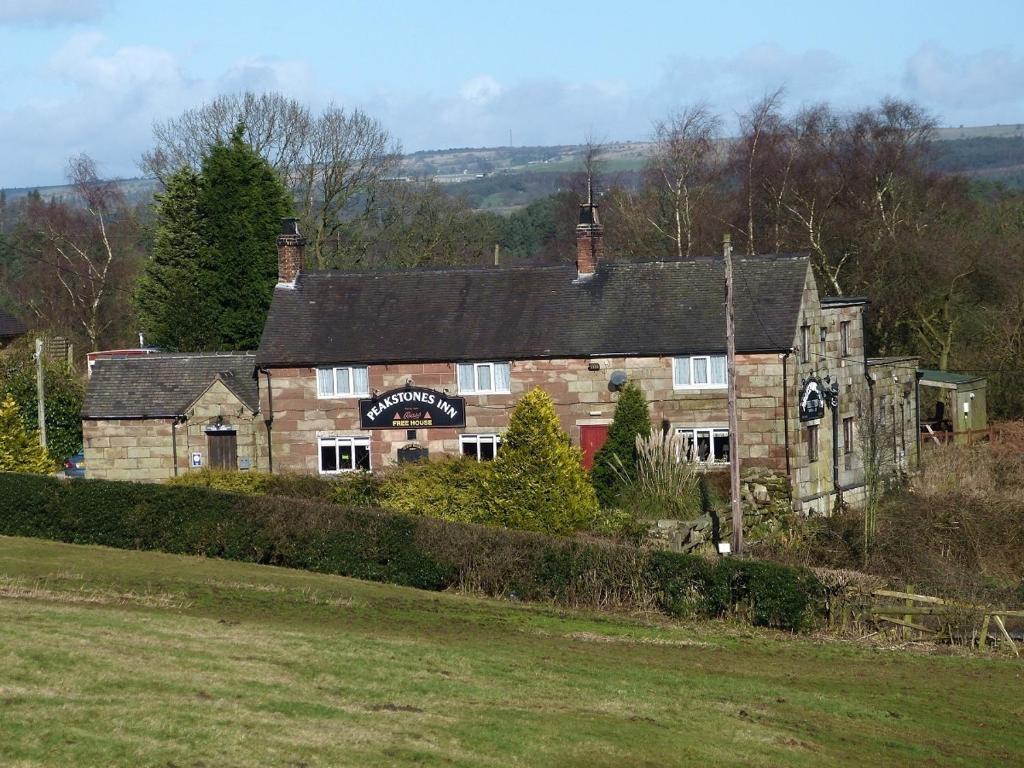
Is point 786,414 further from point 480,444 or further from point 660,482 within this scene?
point 480,444

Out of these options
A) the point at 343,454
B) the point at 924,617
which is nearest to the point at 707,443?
the point at 343,454

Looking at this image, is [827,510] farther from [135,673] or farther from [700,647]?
[135,673]

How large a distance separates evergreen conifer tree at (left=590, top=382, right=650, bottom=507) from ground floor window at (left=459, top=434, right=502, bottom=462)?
397 cm

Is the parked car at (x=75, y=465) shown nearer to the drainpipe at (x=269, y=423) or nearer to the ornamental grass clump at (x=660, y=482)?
the drainpipe at (x=269, y=423)

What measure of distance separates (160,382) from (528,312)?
1197 centimetres

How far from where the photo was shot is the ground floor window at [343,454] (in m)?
46.5

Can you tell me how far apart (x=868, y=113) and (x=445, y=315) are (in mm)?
43356

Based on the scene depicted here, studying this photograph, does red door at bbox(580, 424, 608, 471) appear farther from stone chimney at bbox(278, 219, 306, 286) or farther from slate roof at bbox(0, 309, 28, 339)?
slate roof at bbox(0, 309, 28, 339)

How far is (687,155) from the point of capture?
78.4 meters

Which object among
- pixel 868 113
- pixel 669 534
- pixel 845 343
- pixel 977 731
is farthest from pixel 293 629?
pixel 868 113

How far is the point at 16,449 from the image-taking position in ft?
147

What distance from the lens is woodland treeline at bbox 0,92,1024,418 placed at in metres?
66.4

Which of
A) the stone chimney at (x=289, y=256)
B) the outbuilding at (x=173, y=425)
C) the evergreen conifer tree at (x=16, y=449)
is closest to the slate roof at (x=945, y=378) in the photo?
the stone chimney at (x=289, y=256)

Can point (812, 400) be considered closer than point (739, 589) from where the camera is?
No
